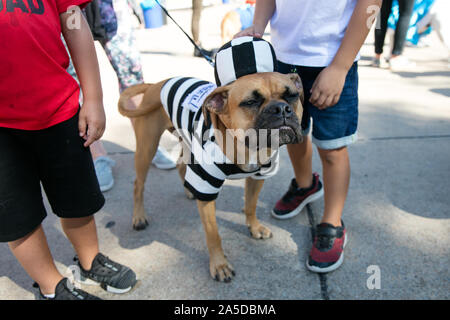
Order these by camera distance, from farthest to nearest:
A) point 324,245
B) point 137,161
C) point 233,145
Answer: point 137,161, point 324,245, point 233,145

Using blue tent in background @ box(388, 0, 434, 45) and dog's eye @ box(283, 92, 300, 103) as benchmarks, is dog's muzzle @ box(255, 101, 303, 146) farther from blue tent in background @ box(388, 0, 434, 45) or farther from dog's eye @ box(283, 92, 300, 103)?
blue tent in background @ box(388, 0, 434, 45)

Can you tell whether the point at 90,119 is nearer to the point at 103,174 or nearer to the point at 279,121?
the point at 279,121

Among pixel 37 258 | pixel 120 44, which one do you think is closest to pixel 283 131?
pixel 37 258

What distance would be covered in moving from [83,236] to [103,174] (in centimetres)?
129

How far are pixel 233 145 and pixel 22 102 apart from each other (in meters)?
1.07

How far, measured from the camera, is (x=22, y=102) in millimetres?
1619

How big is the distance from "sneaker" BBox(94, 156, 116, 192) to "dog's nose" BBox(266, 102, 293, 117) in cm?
209

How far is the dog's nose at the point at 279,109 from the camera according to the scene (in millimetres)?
1787

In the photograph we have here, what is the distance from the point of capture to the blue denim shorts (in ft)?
6.77

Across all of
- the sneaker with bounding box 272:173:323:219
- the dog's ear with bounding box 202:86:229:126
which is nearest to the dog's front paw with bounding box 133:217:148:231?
the sneaker with bounding box 272:173:323:219

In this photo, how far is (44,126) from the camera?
1.71 metres

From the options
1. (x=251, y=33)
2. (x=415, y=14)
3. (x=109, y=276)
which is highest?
(x=251, y=33)

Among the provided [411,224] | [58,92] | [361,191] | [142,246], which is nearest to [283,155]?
[361,191]

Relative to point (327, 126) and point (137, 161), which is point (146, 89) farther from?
point (327, 126)
